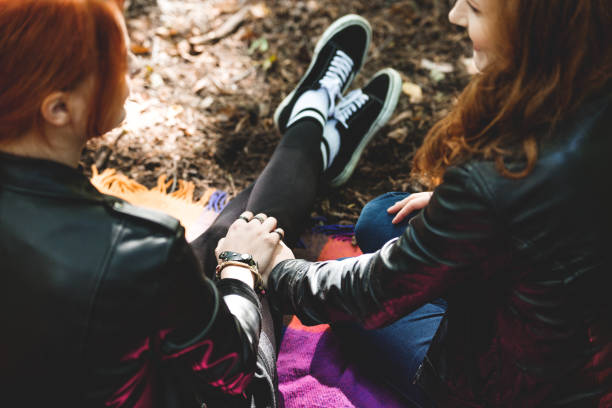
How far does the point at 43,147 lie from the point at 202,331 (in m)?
0.50

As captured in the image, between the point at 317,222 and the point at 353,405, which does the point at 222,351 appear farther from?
the point at 317,222

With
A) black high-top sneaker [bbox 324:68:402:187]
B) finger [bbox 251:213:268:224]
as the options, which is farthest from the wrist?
black high-top sneaker [bbox 324:68:402:187]

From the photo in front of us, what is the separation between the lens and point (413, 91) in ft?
9.84

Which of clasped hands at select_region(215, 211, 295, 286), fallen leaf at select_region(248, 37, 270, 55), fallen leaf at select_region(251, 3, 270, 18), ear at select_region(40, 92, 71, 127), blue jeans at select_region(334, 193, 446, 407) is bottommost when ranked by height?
blue jeans at select_region(334, 193, 446, 407)

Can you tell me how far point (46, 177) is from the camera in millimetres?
835

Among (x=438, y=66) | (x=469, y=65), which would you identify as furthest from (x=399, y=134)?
(x=469, y=65)

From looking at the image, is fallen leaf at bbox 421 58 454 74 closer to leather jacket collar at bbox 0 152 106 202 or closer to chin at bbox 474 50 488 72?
chin at bbox 474 50 488 72

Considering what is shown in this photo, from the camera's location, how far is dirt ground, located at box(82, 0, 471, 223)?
264cm

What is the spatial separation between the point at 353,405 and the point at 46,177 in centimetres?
Result: 132

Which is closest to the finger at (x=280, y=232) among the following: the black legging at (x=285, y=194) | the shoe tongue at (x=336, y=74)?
the black legging at (x=285, y=194)

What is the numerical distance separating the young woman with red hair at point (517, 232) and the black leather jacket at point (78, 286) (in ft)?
1.74

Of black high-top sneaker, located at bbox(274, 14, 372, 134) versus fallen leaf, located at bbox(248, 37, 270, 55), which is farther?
fallen leaf, located at bbox(248, 37, 270, 55)

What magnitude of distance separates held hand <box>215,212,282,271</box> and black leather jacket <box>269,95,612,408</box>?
27cm

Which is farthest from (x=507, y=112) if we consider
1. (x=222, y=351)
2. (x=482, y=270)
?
(x=222, y=351)
